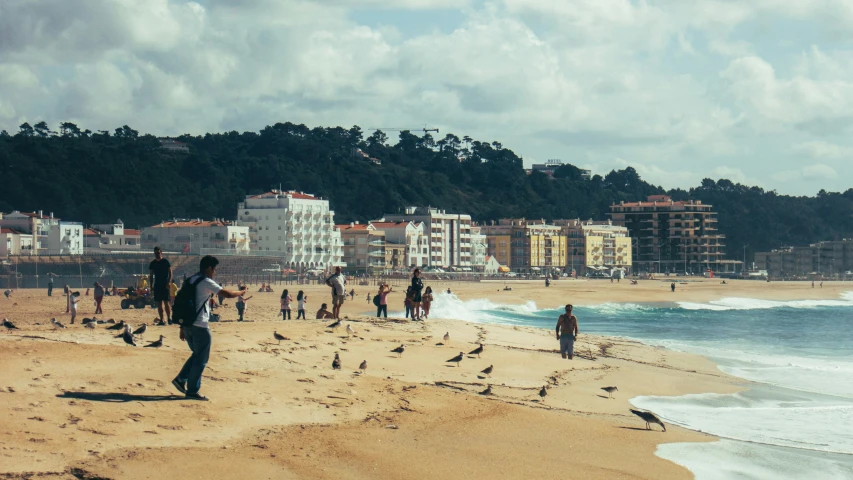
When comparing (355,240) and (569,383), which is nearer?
(569,383)

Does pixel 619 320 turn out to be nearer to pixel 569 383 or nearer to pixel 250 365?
pixel 569 383

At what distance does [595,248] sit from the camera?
150 m

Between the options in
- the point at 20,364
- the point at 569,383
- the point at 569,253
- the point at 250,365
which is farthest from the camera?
the point at 569,253

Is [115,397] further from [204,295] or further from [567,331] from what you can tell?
[567,331]

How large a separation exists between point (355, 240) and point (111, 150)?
2142 inches

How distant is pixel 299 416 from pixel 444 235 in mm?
116593

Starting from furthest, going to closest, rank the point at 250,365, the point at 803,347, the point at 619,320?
the point at 619,320 < the point at 803,347 < the point at 250,365

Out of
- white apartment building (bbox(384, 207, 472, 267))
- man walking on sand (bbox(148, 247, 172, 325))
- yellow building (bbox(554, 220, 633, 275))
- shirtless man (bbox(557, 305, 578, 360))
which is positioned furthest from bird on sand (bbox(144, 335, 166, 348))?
yellow building (bbox(554, 220, 633, 275))

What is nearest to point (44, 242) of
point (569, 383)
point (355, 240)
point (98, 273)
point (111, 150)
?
point (98, 273)

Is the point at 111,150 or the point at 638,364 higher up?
the point at 111,150

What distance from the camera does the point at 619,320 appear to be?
Answer: 1902 inches

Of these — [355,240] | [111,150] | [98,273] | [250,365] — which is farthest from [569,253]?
[250,365]

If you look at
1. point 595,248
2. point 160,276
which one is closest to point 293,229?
point 595,248

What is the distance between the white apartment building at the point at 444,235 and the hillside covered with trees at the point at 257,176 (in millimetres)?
25125
